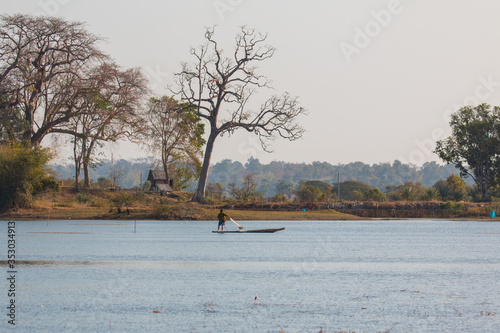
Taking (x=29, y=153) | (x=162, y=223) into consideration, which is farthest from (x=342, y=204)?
(x=29, y=153)

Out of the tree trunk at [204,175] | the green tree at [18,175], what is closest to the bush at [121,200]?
the green tree at [18,175]

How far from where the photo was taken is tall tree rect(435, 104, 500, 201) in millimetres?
66062

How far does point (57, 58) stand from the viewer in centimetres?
5538

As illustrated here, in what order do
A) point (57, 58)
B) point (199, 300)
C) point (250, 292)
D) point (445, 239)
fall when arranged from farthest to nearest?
point (57, 58) < point (445, 239) < point (250, 292) < point (199, 300)

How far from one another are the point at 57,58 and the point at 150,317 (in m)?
46.2

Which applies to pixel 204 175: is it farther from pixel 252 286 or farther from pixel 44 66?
pixel 252 286

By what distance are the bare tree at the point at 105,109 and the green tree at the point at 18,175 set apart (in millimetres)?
12424

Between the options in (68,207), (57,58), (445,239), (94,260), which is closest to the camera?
(94,260)

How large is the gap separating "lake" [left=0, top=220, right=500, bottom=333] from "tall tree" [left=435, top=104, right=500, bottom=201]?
36.4m

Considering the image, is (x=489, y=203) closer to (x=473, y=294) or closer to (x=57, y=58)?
(x=57, y=58)

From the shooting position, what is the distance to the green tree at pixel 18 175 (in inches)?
1761

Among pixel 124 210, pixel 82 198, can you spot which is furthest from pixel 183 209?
pixel 82 198

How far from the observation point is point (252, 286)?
17.4m

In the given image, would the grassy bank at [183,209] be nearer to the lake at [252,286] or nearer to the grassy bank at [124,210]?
the grassy bank at [124,210]
